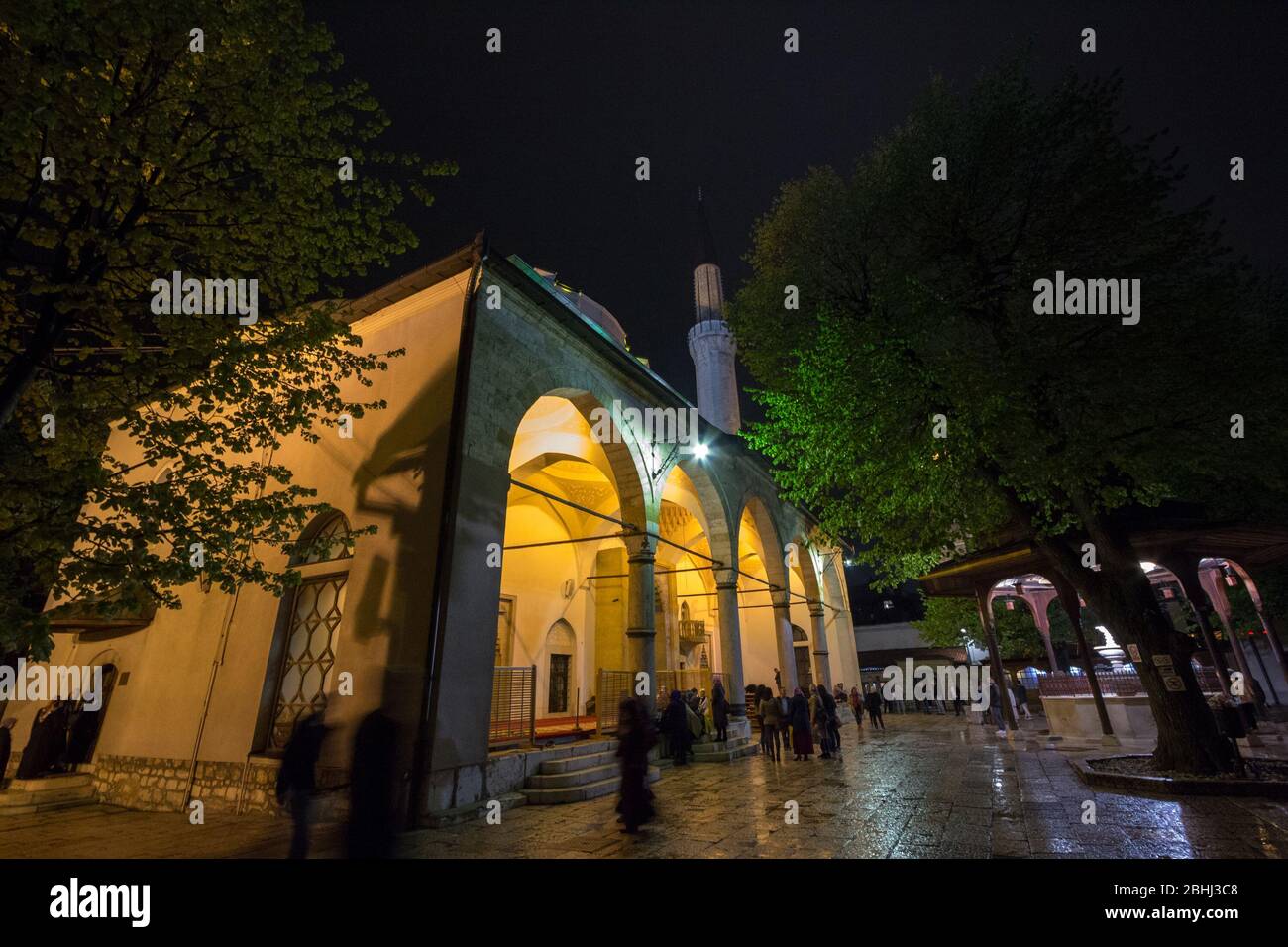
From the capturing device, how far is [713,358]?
28.7 meters

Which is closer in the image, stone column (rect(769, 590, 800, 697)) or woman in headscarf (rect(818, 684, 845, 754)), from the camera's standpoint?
woman in headscarf (rect(818, 684, 845, 754))

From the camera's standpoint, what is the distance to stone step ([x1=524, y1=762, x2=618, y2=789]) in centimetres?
748

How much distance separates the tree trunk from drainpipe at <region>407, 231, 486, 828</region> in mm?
8857

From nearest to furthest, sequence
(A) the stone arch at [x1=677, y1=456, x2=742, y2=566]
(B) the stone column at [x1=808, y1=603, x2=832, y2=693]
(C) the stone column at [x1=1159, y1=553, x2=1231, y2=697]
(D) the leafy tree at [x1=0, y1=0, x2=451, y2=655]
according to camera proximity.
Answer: (D) the leafy tree at [x1=0, y1=0, x2=451, y2=655] < (C) the stone column at [x1=1159, y1=553, x2=1231, y2=697] < (A) the stone arch at [x1=677, y1=456, x2=742, y2=566] < (B) the stone column at [x1=808, y1=603, x2=832, y2=693]

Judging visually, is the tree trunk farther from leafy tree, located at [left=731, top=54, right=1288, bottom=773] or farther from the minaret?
the minaret

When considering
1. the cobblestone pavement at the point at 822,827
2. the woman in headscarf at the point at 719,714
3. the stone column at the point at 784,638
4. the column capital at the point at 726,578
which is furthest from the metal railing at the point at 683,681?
the cobblestone pavement at the point at 822,827

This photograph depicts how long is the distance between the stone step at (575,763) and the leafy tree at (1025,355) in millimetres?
5485

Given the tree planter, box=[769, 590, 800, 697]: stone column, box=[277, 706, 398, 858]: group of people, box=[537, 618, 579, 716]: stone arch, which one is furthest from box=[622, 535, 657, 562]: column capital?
the tree planter

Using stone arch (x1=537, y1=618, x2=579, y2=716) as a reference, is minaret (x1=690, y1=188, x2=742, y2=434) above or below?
above

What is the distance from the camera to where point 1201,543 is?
37.6ft

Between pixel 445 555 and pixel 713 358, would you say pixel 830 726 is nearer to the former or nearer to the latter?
pixel 445 555

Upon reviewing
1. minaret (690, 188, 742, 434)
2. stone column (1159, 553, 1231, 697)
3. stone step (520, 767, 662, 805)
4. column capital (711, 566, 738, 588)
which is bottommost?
stone step (520, 767, 662, 805)

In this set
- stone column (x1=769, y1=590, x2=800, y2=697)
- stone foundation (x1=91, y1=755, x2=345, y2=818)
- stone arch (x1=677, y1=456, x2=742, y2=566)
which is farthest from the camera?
stone column (x1=769, y1=590, x2=800, y2=697)

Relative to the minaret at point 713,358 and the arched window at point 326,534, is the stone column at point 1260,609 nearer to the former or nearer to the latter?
the minaret at point 713,358
